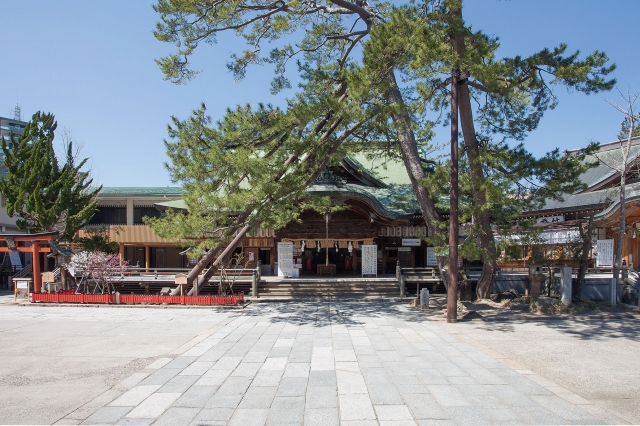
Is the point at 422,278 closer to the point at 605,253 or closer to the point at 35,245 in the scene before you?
the point at 605,253

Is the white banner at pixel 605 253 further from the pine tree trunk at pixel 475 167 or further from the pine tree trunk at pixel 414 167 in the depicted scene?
the pine tree trunk at pixel 414 167

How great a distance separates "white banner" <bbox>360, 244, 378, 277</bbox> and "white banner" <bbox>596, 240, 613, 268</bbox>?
9.41 metres

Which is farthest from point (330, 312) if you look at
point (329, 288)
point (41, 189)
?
point (41, 189)

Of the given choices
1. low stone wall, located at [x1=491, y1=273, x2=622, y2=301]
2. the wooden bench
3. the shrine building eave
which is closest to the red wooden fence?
the shrine building eave

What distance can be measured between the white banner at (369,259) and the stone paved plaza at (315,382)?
9480 millimetres

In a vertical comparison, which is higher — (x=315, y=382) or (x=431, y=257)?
(x=431, y=257)

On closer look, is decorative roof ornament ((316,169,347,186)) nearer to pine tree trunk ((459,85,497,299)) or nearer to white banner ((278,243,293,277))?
white banner ((278,243,293,277))

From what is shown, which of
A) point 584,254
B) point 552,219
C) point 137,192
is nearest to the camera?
point 584,254

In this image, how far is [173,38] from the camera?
13.5 meters

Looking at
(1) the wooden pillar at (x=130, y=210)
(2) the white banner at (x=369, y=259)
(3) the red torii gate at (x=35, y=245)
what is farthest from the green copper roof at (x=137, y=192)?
(2) the white banner at (x=369, y=259)

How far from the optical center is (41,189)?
2003 centimetres

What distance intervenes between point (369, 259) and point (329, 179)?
464cm

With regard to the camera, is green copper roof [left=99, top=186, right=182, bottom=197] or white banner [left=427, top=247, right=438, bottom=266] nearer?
white banner [left=427, top=247, right=438, bottom=266]

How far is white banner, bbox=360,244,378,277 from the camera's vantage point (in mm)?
20734
